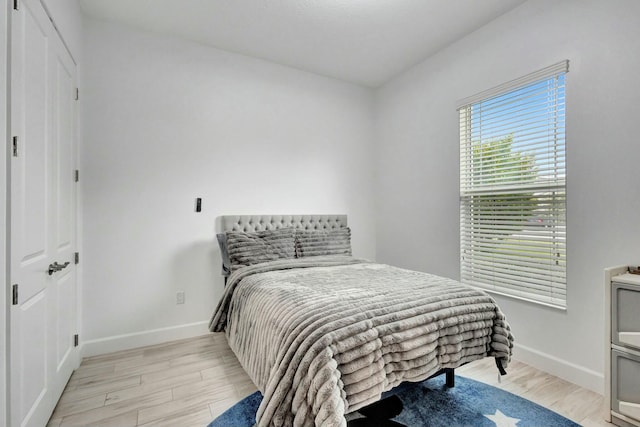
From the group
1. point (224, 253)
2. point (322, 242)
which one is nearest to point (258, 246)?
point (224, 253)

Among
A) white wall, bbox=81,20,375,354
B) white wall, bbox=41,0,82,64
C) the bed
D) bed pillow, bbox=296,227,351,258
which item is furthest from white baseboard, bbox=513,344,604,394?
white wall, bbox=41,0,82,64

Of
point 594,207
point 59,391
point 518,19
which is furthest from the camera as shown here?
point 518,19

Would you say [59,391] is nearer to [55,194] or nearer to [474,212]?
[55,194]

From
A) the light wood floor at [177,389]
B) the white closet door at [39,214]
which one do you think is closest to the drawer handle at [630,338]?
the light wood floor at [177,389]

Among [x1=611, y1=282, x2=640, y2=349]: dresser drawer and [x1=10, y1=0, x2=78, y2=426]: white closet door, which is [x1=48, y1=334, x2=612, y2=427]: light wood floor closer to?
[x1=10, y1=0, x2=78, y2=426]: white closet door

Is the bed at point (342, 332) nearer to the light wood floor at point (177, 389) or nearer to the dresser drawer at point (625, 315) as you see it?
the light wood floor at point (177, 389)

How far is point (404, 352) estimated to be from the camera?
159cm

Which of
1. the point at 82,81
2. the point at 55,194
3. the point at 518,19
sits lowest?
the point at 55,194

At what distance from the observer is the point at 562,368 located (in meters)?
2.27

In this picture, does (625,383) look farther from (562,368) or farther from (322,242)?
(322,242)

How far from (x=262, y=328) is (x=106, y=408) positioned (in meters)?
1.12

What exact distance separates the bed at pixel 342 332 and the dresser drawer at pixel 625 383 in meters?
0.54

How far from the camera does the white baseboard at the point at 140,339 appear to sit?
2627 millimetres

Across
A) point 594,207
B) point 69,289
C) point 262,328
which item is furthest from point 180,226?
point 594,207
